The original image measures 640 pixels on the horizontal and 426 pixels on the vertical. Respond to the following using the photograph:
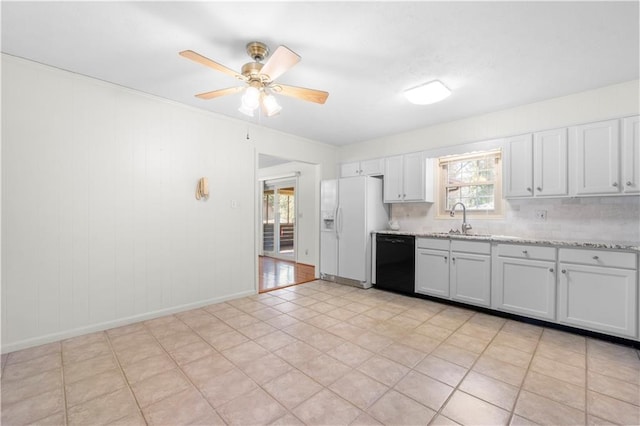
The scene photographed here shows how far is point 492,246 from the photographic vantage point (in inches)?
129

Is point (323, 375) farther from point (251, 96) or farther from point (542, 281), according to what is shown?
point (542, 281)

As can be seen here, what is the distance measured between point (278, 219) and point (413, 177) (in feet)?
13.2

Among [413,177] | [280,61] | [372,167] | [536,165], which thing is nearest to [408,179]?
[413,177]

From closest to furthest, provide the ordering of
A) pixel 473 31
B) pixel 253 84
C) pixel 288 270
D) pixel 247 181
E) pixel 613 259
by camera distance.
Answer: pixel 473 31, pixel 253 84, pixel 613 259, pixel 247 181, pixel 288 270

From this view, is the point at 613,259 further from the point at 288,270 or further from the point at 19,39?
the point at 19,39

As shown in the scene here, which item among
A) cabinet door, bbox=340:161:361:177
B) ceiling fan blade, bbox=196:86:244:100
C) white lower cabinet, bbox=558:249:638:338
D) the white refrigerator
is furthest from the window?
ceiling fan blade, bbox=196:86:244:100

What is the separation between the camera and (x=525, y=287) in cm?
304

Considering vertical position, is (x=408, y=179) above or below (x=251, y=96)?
below

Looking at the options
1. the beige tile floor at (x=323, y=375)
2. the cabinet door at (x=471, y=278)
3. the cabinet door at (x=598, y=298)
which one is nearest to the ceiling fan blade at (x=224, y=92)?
the beige tile floor at (x=323, y=375)

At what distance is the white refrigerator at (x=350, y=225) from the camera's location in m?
4.44

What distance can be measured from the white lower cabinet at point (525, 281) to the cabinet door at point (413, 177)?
1354 millimetres

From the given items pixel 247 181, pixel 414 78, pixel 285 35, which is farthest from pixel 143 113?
pixel 414 78

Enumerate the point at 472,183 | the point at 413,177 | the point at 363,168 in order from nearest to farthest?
1. the point at 472,183
2. the point at 413,177
3. the point at 363,168

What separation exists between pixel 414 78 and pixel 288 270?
423 cm
